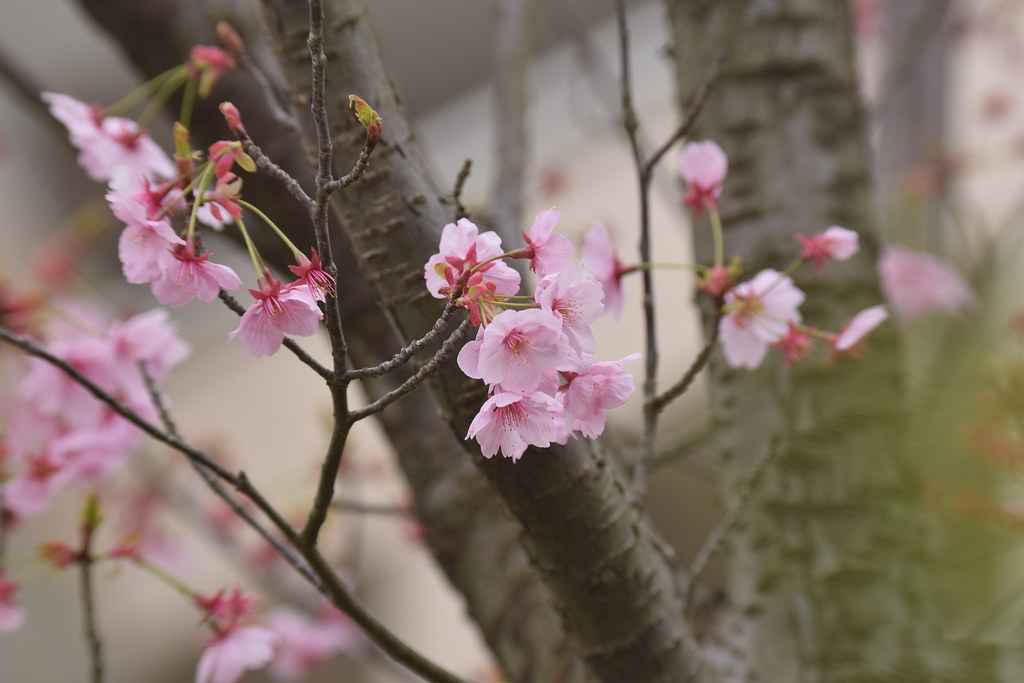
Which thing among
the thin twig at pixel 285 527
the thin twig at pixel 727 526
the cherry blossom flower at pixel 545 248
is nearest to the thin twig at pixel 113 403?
the thin twig at pixel 285 527

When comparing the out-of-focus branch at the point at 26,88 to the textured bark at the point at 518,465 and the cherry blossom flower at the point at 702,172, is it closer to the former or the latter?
the textured bark at the point at 518,465

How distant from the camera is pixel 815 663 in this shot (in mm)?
665

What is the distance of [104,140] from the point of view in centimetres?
55

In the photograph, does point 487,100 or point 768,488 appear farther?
point 487,100

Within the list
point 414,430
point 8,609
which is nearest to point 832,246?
point 414,430

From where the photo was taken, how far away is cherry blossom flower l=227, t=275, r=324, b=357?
1.18 ft

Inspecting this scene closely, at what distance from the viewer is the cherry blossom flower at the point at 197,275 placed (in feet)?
1.22

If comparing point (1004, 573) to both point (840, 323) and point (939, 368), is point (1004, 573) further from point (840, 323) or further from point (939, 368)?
point (840, 323)

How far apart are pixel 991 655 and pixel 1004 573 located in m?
1.14

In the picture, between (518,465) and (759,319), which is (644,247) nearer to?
(759,319)

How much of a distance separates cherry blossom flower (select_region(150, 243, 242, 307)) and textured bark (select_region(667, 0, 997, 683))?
0.47 m

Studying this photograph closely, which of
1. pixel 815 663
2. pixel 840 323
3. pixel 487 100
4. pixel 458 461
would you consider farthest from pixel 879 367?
pixel 487 100

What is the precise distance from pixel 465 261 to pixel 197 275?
125mm

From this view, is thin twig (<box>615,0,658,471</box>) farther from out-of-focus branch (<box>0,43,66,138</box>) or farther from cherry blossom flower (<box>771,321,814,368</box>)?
out-of-focus branch (<box>0,43,66,138</box>)
